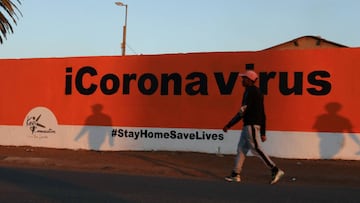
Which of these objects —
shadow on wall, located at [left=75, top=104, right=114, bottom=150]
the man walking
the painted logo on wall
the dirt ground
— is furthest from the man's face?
the painted logo on wall

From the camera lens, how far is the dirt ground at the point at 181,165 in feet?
36.9

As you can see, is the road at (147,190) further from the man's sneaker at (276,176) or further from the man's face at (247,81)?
the man's face at (247,81)

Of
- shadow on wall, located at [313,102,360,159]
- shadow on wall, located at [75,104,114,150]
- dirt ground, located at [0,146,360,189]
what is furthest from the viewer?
shadow on wall, located at [75,104,114,150]

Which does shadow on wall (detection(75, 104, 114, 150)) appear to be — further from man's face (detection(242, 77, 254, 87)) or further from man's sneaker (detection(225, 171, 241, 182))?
man's face (detection(242, 77, 254, 87))

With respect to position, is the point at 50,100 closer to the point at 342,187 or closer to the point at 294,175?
the point at 294,175

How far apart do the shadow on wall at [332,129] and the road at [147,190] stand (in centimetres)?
350

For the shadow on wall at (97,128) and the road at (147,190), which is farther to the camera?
the shadow on wall at (97,128)

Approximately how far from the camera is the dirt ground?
11.2m

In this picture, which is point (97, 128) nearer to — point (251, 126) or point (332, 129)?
point (332, 129)

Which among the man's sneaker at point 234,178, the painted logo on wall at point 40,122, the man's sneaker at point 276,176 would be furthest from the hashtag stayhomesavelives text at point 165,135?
the man's sneaker at point 276,176

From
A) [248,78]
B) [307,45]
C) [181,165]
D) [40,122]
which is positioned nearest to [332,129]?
[181,165]

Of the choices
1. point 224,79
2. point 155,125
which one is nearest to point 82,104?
point 155,125

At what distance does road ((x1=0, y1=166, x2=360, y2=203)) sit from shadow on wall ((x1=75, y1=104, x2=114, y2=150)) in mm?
4602

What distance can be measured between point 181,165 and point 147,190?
393cm
